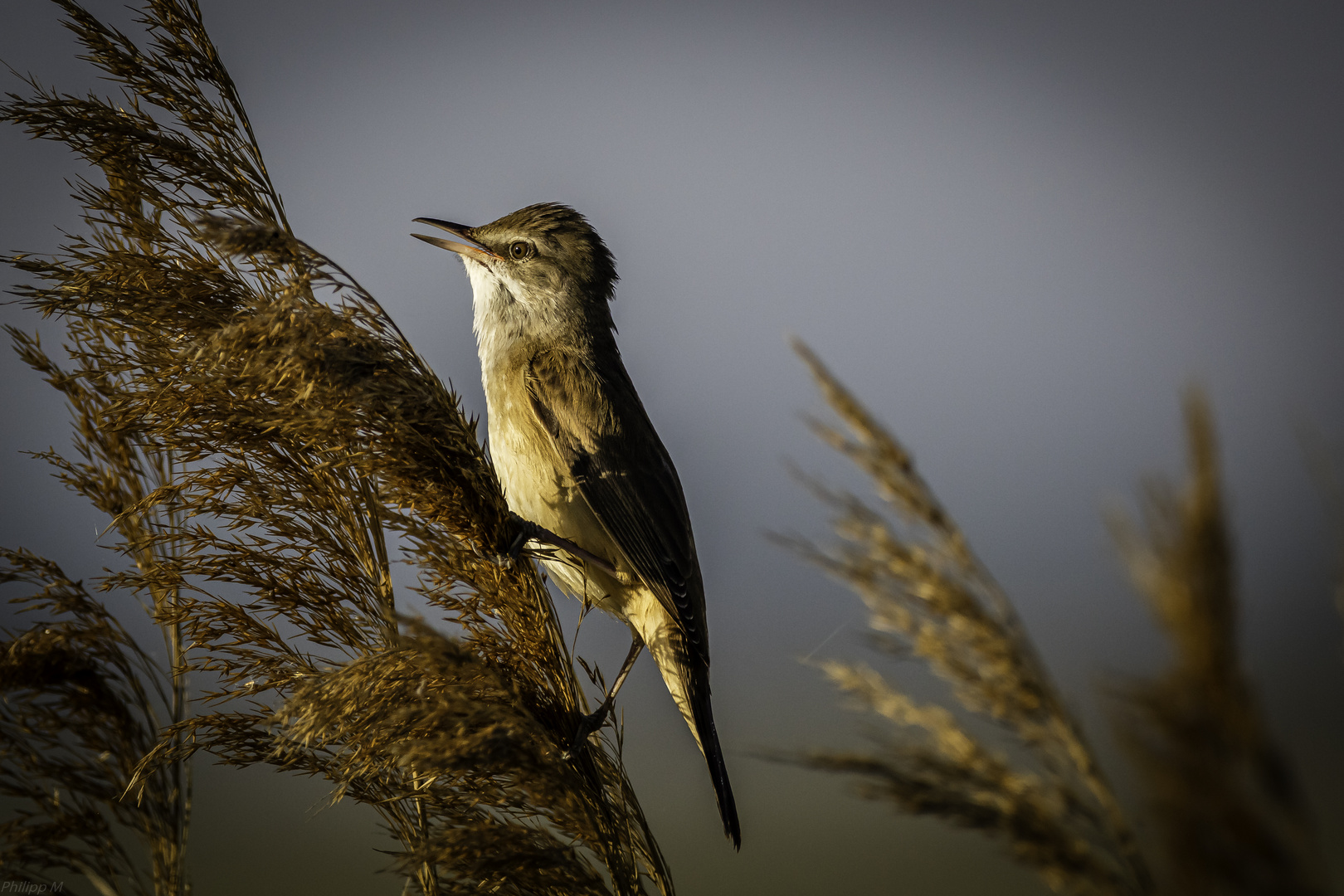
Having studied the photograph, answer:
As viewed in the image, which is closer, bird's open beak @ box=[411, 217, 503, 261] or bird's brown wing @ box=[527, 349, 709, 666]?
bird's brown wing @ box=[527, 349, 709, 666]

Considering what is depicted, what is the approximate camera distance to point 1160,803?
71 cm

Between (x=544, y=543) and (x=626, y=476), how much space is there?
0.58 m

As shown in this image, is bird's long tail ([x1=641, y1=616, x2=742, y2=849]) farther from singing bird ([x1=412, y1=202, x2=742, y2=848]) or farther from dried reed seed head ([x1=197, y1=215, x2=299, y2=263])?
dried reed seed head ([x1=197, y1=215, x2=299, y2=263])

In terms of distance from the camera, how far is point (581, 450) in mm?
3023

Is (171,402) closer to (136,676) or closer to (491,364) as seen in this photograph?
(136,676)

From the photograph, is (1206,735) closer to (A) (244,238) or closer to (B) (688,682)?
(A) (244,238)

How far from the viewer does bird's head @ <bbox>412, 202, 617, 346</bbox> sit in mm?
3607

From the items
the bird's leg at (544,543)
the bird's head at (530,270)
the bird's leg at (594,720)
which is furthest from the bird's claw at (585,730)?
the bird's head at (530,270)

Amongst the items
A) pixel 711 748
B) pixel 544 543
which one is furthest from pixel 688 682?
pixel 544 543

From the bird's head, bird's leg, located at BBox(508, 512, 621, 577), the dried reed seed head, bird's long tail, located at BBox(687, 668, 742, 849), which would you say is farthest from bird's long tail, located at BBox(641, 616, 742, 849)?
the dried reed seed head

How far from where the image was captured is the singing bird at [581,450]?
2.78 m

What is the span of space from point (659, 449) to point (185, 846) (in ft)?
6.68

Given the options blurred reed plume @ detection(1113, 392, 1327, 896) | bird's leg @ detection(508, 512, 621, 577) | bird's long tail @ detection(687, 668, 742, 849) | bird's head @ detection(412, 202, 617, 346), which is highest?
bird's head @ detection(412, 202, 617, 346)

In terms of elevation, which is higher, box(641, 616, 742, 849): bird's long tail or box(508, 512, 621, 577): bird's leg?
box(508, 512, 621, 577): bird's leg
